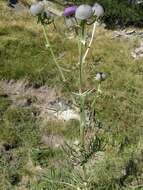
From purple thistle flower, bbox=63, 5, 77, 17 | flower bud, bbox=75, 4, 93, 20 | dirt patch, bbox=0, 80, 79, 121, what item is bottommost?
dirt patch, bbox=0, 80, 79, 121

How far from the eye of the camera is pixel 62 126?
38.4 feet

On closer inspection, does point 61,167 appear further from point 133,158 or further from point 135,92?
point 135,92

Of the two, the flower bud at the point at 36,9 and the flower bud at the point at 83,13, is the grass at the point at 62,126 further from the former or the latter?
the flower bud at the point at 83,13

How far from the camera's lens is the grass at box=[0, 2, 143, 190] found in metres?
8.89

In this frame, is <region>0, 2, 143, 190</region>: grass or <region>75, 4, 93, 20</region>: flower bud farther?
<region>0, 2, 143, 190</region>: grass

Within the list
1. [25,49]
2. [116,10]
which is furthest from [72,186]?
[116,10]

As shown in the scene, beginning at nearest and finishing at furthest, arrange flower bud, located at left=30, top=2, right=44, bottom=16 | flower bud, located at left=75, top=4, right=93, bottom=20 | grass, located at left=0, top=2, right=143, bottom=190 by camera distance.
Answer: flower bud, located at left=75, top=4, right=93, bottom=20
flower bud, located at left=30, top=2, right=44, bottom=16
grass, located at left=0, top=2, right=143, bottom=190

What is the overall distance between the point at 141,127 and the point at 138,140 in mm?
1123

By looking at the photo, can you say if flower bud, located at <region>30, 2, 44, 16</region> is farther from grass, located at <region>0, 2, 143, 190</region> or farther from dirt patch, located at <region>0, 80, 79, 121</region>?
dirt patch, located at <region>0, 80, 79, 121</region>

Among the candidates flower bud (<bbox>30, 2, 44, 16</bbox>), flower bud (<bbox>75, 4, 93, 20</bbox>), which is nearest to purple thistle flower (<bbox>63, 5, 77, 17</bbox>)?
flower bud (<bbox>30, 2, 44, 16</bbox>)

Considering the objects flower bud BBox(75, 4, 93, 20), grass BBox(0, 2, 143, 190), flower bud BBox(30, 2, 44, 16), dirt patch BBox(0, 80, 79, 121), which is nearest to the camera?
flower bud BBox(75, 4, 93, 20)

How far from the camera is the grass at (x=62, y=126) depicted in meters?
8.89

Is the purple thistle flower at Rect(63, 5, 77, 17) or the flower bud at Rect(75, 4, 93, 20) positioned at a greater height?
the flower bud at Rect(75, 4, 93, 20)

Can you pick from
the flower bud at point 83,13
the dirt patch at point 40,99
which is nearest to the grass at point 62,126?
the dirt patch at point 40,99
